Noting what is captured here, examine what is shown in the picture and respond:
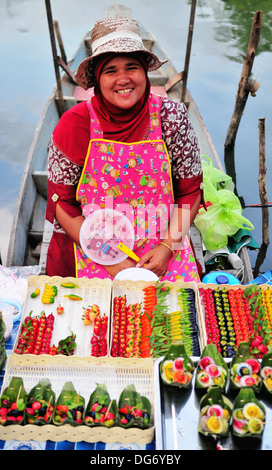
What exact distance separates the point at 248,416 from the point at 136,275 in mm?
1033

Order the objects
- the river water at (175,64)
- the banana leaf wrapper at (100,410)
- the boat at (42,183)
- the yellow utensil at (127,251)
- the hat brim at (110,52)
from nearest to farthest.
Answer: the banana leaf wrapper at (100,410) < the hat brim at (110,52) < the yellow utensil at (127,251) < the boat at (42,183) < the river water at (175,64)

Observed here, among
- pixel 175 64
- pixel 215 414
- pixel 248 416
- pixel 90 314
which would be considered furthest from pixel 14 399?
pixel 175 64

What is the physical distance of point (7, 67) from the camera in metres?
8.12

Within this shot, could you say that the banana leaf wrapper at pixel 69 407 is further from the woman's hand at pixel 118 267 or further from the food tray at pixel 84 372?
the woman's hand at pixel 118 267

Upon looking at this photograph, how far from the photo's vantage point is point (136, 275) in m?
2.28

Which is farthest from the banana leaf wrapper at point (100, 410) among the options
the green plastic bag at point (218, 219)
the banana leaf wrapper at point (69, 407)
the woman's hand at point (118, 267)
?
the green plastic bag at point (218, 219)

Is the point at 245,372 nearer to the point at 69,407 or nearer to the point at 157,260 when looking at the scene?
the point at 69,407

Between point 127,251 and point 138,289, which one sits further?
point 127,251

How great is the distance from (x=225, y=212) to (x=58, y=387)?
244 cm

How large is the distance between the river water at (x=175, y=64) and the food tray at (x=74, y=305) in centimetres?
314

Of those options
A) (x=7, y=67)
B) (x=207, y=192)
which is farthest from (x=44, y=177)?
(x=7, y=67)

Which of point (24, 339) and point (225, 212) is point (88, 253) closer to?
point (24, 339)

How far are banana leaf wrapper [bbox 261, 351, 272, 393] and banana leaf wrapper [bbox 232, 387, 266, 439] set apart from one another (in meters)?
0.10

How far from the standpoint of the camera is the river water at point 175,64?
621cm
